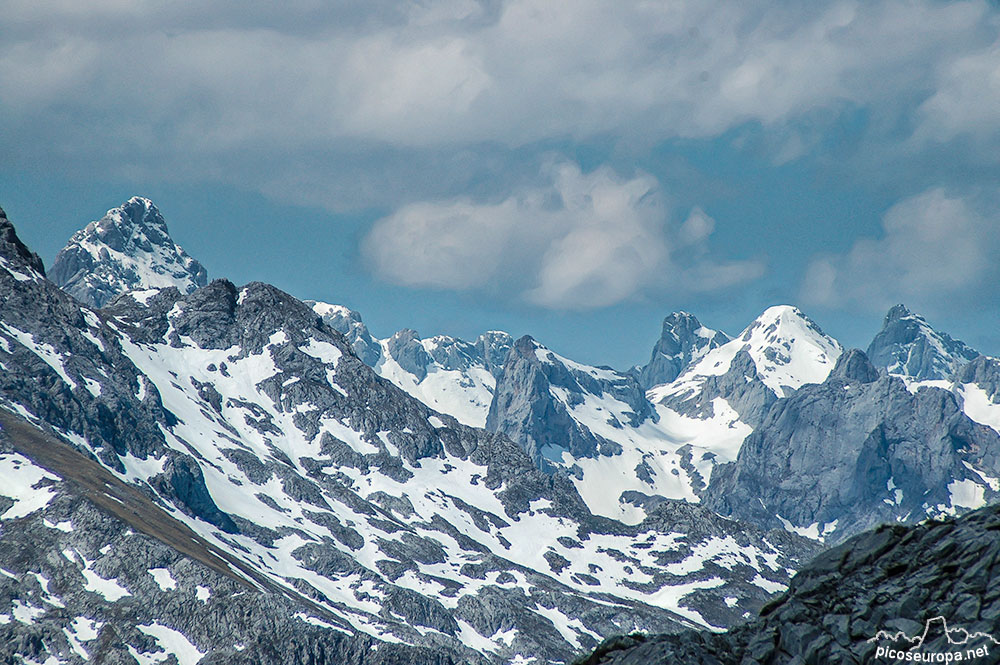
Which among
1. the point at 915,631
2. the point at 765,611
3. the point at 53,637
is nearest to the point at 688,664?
the point at 765,611

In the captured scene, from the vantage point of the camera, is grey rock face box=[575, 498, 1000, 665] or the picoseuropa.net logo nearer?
the picoseuropa.net logo

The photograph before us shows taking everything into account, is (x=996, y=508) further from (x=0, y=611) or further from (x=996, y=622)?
(x=0, y=611)

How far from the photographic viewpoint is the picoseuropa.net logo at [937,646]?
117 ft

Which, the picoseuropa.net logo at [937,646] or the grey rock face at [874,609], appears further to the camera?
the grey rock face at [874,609]

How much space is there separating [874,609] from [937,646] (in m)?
3.65

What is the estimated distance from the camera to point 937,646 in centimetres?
Answer: 3691

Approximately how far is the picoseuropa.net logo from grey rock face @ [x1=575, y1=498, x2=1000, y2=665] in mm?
41

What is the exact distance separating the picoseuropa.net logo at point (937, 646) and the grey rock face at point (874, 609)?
0.13 ft

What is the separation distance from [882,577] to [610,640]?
1178 cm

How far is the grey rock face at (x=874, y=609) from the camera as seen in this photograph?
1492 inches

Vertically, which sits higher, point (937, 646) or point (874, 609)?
point (874, 609)

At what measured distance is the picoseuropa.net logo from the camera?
35.6 m

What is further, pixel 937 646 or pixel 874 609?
pixel 874 609

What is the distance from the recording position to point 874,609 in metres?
40.4
